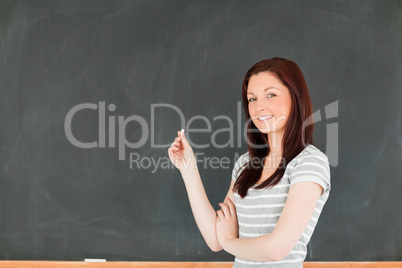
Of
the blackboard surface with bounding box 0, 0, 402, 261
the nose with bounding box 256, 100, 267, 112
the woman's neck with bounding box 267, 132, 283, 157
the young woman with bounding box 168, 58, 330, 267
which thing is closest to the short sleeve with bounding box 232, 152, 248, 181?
the young woman with bounding box 168, 58, 330, 267

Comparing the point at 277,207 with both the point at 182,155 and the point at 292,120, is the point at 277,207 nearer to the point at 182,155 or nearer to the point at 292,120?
the point at 292,120

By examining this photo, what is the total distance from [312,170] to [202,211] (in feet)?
1.41

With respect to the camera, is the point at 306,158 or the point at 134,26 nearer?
the point at 306,158

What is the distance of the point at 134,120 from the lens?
77.2 inches

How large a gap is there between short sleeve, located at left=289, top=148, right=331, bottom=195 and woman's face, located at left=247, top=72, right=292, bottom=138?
153 millimetres

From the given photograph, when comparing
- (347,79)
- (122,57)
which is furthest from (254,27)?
(122,57)

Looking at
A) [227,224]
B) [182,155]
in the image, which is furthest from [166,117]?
[227,224]

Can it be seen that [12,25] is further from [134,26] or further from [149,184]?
[149,184]

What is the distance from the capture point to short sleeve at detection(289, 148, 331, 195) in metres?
1.03

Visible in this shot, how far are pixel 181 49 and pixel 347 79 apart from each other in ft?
2.98

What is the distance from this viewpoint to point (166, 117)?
6.42ft

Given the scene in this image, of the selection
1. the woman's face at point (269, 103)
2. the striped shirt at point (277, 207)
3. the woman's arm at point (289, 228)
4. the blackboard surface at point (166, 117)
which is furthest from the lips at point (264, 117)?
the blackboard surface at point (166, 117)

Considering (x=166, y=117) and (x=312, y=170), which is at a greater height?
(x=166, y=117)

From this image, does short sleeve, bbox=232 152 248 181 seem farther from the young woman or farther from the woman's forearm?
the woman's forearm
